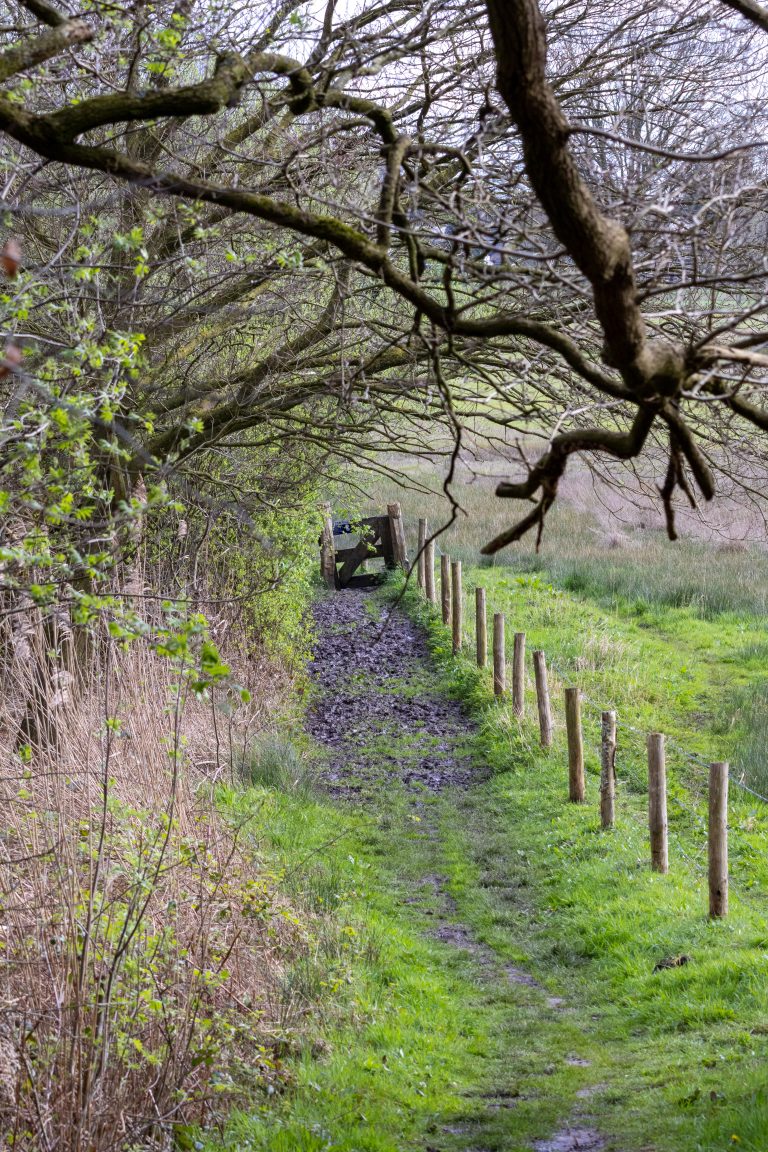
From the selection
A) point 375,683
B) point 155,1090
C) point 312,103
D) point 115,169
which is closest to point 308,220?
point 115,169

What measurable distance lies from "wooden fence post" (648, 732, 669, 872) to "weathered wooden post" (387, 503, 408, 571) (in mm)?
14770

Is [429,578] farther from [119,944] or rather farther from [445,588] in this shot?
[119,944]

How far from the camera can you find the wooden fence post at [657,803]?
27.3 feet

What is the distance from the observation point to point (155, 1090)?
187 inches

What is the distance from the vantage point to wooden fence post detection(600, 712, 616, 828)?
9.38 m

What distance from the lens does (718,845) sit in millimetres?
7504

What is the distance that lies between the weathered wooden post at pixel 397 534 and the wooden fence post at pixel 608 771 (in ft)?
44.8

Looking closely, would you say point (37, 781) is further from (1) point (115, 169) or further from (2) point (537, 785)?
(2) point (537, 785)

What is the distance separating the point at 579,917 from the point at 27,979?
482cm

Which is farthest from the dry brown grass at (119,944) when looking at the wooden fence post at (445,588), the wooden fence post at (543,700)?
the wooden fence post at (445,588)

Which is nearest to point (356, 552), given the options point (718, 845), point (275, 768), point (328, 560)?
point (328, 560)

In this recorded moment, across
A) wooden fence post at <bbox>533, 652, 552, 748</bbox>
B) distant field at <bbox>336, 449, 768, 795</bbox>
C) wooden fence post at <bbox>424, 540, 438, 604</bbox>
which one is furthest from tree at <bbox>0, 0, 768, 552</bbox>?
wooden fence post at <bbox>424, 540, 438, 604</bbox>

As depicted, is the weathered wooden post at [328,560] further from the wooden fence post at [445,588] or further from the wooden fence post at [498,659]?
the wooden fence post at [498,659]

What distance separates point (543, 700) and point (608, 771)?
7.22 ft
